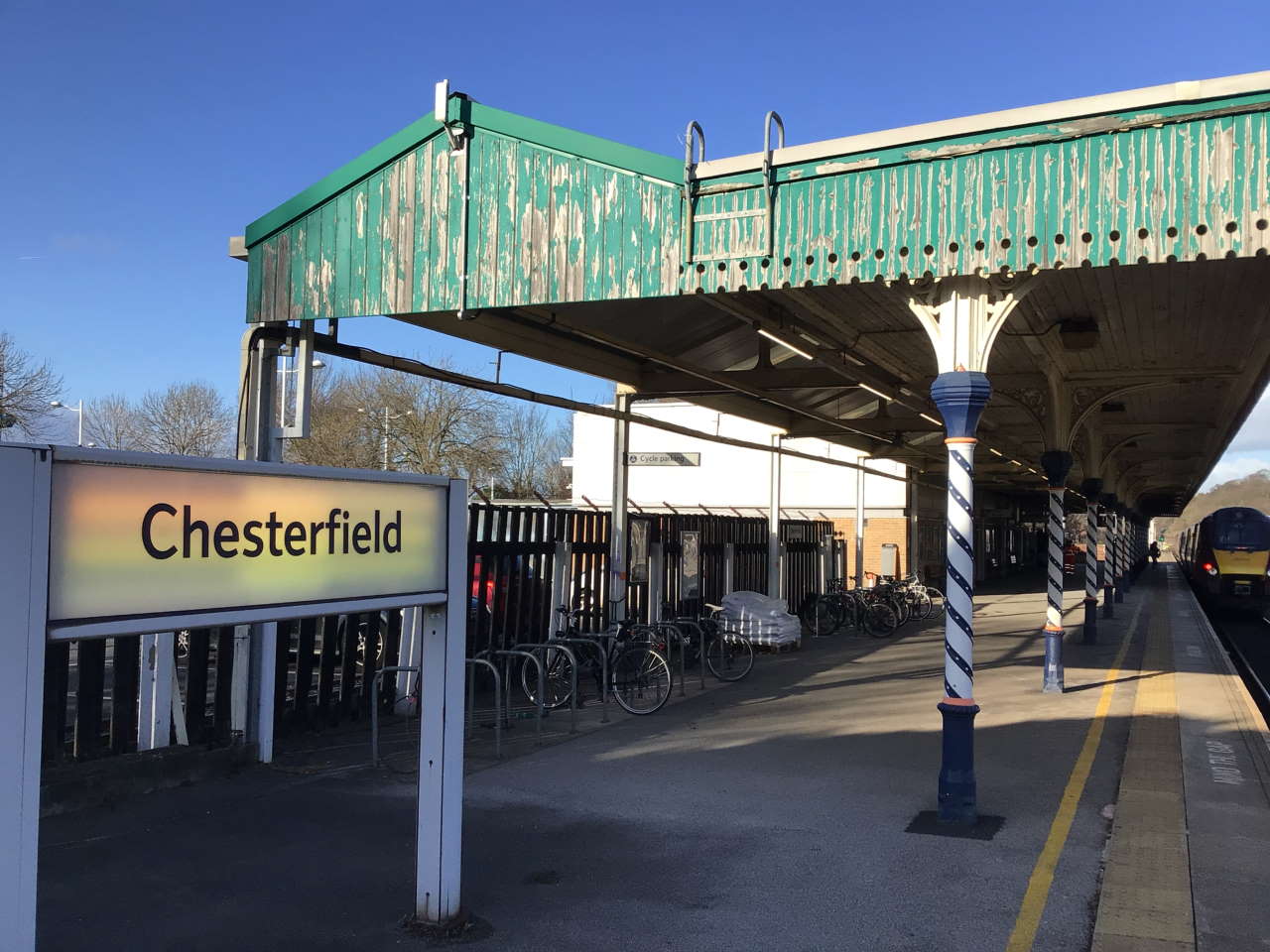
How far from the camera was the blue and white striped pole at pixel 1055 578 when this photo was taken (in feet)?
39.9

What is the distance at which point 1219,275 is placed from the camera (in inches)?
350

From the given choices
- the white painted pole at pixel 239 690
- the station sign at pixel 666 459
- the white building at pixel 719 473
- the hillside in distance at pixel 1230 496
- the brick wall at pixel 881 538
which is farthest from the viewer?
the hillside in distance at pixel 1230 496

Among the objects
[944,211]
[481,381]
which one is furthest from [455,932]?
[481,381]

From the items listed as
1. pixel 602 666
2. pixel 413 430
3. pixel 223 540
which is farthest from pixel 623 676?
pixel 413 430

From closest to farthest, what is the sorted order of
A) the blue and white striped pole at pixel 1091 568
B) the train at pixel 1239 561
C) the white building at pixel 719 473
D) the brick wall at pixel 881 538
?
the blue and white striped pole at pixel 1091 568, the train at pixel 1239 561, the brick wall at pixel 881 538, the white building at pixel 719 473

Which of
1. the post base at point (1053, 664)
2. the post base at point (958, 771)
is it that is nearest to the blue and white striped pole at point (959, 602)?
the post base at point (958, 771)

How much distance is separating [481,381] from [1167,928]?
22.8ft

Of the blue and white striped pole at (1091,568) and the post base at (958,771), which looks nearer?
the post base at (958,771)

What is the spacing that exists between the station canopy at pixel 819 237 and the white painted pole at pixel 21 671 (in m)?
5.18

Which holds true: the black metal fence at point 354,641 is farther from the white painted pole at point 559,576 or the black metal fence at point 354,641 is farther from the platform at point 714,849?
the platform at point 714,849

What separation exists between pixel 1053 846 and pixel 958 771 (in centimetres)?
70

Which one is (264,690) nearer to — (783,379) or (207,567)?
(207,567)

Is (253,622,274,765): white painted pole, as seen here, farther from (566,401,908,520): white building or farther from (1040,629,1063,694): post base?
(566,401,908,520): white building

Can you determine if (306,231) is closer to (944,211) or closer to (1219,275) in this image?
(944,211)
